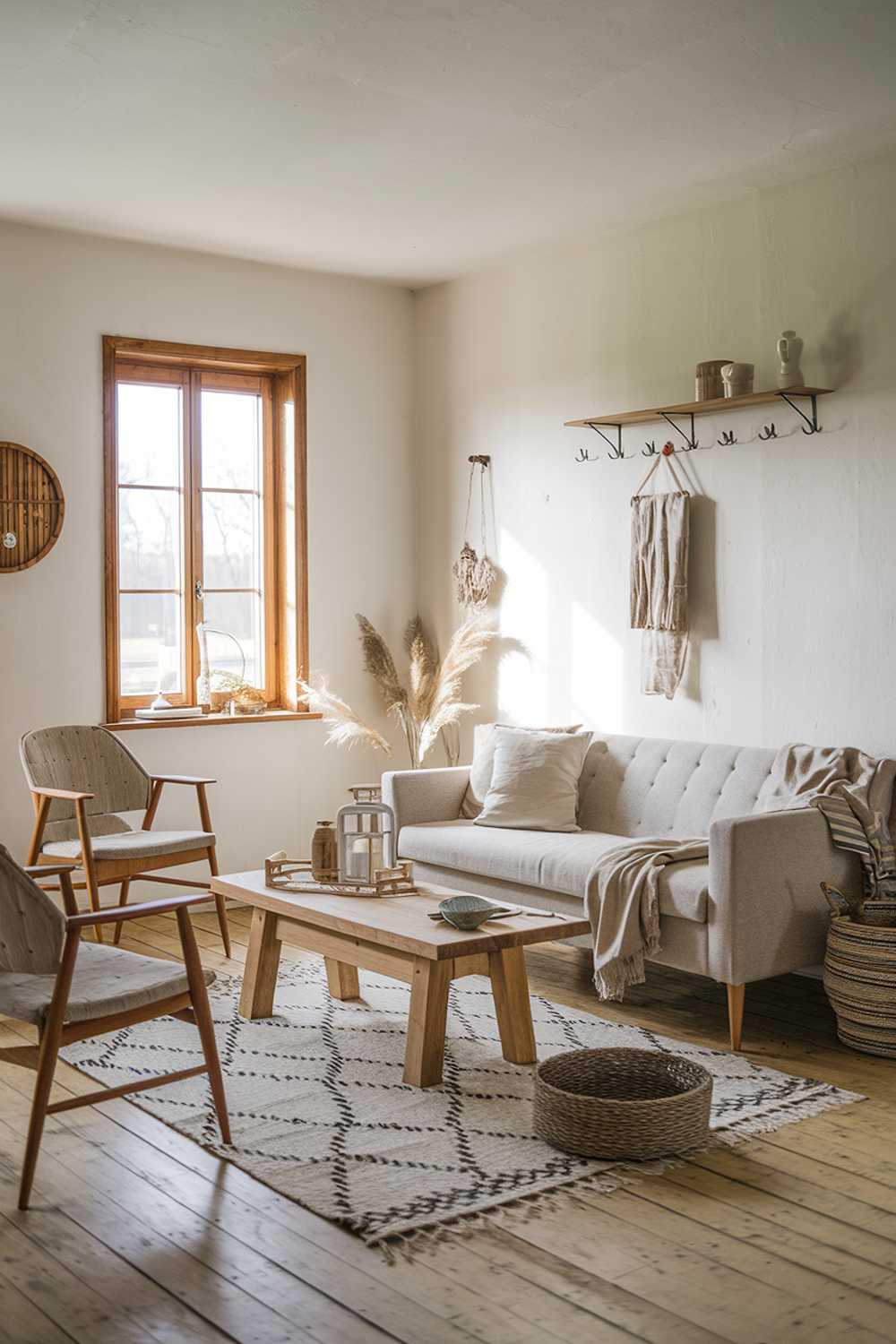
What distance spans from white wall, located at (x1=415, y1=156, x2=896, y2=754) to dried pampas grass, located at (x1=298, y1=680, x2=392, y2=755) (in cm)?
55

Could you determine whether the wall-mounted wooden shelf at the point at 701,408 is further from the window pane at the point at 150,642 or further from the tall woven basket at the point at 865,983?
the window pane at the point at 150,642

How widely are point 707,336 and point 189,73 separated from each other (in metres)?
2.21

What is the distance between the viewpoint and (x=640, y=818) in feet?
16.5

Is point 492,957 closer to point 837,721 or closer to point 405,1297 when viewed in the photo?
point 405,1297

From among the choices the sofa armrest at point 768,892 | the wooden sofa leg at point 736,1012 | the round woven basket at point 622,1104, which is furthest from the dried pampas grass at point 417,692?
the round woven basket at point 622,1104

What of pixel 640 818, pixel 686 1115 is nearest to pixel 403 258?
pixel 640 818

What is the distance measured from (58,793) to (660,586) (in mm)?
2382

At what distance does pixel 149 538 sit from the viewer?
599cm

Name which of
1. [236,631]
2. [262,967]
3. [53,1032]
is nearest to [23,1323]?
[53,1032]

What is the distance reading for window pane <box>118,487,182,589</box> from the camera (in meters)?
5.92

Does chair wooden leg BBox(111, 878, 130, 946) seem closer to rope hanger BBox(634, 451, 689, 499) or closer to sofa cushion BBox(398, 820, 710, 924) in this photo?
sofa cushion BBox(398, 820, 710, 924)

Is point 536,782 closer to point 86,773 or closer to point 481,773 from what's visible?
point 481,773

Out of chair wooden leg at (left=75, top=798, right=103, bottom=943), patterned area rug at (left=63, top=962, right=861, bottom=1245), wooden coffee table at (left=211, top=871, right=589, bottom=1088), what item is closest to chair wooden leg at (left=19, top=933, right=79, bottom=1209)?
patterned area rug at (left=63, top=962, right=861, bottom=1245)

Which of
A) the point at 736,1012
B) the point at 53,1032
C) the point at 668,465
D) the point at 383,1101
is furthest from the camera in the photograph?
the point at 668,465
